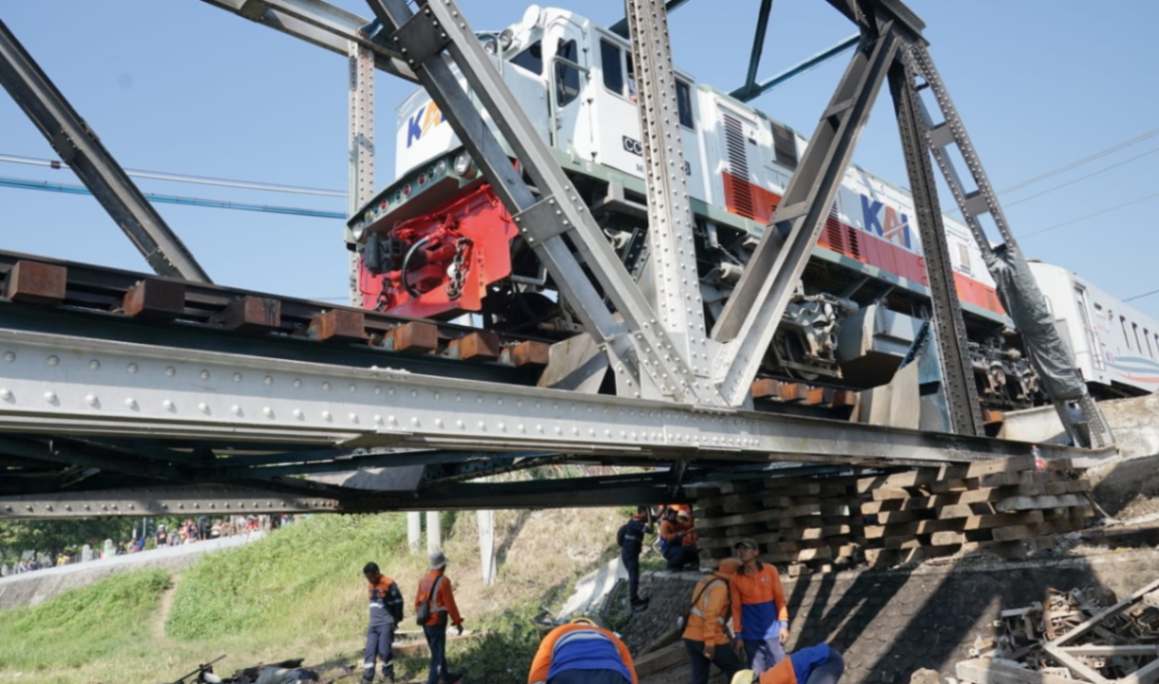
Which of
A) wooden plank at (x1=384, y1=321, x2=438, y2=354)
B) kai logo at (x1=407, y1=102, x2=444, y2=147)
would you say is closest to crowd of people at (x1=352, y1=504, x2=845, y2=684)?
wooden plank at (x1=384, y1=321, x2=438, y2=354)

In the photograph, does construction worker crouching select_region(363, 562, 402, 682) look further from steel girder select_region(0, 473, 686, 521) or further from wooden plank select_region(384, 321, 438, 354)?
wooden plank select_region(384, 321, 438, 354)

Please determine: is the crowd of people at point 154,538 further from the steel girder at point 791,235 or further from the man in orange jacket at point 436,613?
the steel girder at point 791,235

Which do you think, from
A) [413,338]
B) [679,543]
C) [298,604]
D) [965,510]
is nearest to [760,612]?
[965,510]

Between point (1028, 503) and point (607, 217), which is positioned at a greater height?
point (607, 217)

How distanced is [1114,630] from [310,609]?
747 inches

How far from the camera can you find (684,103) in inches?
370

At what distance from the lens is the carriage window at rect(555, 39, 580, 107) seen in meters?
8.32

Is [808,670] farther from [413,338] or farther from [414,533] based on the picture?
[414,533]

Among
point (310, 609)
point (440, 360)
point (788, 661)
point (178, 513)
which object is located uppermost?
point (440, 360)

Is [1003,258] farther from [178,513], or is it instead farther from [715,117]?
[178,513]

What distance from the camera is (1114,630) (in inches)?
241

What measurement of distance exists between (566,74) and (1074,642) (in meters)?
6.33

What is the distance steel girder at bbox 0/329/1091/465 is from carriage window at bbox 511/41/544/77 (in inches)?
193

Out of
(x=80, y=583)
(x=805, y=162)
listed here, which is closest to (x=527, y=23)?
(x=805, y=162)
